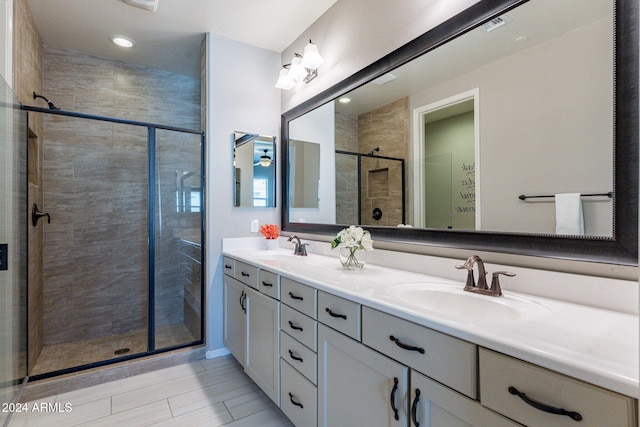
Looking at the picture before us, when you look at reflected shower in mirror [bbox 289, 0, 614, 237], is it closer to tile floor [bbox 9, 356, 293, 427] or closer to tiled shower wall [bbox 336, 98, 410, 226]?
tiled shower wall [bbox 336, 98, 410, 226]

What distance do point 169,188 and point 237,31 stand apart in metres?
1.51

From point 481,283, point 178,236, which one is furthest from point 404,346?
point 178,236

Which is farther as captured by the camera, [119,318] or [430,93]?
[119,318]

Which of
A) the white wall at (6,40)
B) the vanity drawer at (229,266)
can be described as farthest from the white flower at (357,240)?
the white wall at (6,40)

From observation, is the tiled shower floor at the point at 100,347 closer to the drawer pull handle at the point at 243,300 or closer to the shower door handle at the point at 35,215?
the drawer pull handle at the point at 243,300

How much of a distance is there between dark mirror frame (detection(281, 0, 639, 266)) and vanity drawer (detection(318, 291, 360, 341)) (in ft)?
2.04

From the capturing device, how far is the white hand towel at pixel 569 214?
3.47 ft

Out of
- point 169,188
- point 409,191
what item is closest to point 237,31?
point 169,188

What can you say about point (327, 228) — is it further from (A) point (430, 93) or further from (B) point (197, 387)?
(B) point (197, 387)

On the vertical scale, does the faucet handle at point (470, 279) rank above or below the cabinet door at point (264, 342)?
above

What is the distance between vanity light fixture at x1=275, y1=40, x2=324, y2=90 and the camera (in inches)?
89.4

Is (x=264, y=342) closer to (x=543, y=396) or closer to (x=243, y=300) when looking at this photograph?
(x=243, y=300)

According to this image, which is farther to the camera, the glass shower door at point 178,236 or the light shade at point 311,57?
the glass shower door at point 178,236

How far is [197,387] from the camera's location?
6.88 ft
